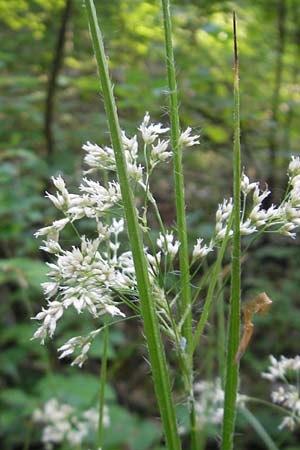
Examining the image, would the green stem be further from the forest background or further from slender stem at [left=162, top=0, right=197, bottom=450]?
the forest background

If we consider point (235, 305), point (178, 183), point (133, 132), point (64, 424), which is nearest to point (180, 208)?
point (178, 183)

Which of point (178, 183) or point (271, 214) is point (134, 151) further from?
point (271, 214)

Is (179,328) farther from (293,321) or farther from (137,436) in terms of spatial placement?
(293,321)

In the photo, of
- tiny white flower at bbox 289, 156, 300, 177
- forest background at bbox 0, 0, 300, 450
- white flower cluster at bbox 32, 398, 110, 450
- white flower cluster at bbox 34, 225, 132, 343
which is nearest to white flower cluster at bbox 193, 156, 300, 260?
tiny white flower at bbox 289, 156, 300, 177

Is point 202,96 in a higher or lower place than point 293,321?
higher

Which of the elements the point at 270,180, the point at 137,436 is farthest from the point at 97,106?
the point at 137,436

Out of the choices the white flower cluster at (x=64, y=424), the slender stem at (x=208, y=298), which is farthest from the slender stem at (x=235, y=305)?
the white flower cluster at (x=64, y=424)
